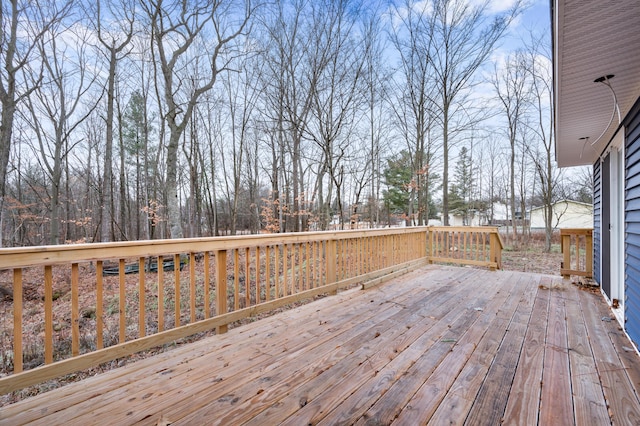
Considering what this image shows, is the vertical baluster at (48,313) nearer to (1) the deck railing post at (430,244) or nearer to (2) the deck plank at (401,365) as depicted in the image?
(2) the deck plank at (401,365)

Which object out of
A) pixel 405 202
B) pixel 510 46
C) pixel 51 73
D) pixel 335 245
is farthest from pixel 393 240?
pixel 405 202

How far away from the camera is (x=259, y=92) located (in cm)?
902

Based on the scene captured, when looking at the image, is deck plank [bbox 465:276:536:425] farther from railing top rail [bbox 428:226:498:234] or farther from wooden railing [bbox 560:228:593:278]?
wooden railing [bbox 560:228:593:278]

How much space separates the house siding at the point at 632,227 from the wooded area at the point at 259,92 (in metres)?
4.52

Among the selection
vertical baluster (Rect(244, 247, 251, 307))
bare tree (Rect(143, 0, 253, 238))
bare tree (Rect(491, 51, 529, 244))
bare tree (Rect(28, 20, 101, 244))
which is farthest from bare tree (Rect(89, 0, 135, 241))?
bare tree (Rect(491, 51, 529, 244))

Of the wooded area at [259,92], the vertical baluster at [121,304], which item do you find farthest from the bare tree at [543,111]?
the vertical baluster at [121,304]

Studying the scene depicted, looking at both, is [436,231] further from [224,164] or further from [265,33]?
[224,164]

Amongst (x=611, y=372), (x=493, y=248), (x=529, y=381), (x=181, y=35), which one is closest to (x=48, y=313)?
(x=529, y=381)

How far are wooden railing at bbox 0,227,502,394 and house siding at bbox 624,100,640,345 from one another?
2565 mm

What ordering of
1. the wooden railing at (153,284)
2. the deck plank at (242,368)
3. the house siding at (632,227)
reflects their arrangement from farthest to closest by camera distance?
the house siding at (632,227), the wooden railing at (153,284), the deck plank at (242,368)

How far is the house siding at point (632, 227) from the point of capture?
7.13 feet

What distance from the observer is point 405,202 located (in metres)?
16.2

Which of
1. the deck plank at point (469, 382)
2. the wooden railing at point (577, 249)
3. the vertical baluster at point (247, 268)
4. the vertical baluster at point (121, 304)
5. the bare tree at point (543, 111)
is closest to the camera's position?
the deck plank at point (469, 382)

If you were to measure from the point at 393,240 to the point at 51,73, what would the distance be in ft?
31.6
